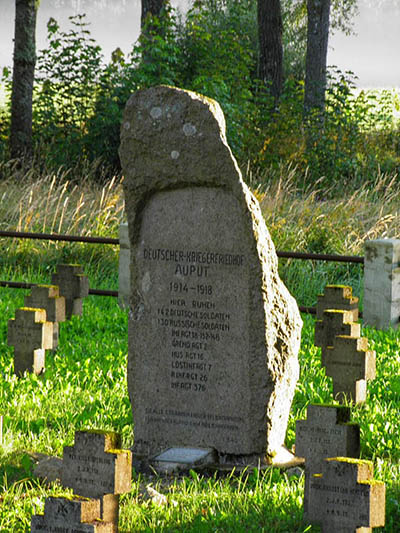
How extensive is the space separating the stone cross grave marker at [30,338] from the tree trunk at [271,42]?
15.2m

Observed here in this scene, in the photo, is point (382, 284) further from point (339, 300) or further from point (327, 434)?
point (327, 434)

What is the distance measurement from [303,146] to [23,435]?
12946 mm

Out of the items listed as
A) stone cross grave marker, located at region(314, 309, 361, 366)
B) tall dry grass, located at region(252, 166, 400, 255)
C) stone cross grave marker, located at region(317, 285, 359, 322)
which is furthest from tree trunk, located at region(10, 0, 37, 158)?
stone cross grave marker, located at region(314, 309, 361, 366)

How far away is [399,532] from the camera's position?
476 cm

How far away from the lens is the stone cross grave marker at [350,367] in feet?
23.7

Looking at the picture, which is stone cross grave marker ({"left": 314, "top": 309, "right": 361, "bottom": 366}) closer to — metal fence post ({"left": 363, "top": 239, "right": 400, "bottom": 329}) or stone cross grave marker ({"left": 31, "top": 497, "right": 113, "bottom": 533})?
metal fence post ({"left": 363, "top": 239, "right": 400, "bottom": 329})

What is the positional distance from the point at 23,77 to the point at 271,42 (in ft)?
22.3

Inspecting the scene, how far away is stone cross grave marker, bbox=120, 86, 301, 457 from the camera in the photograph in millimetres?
5855

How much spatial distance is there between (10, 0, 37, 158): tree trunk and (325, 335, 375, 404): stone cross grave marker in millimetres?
12451

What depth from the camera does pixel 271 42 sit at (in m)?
22.8

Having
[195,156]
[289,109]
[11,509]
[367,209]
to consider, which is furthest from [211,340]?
[289,109]

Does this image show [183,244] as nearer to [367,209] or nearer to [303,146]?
[367,209]

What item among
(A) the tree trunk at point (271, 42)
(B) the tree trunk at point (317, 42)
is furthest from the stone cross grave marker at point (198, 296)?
(A) the tree trunk at point (271, 42)

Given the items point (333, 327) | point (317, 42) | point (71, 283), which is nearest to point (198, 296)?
point (333, 327)
